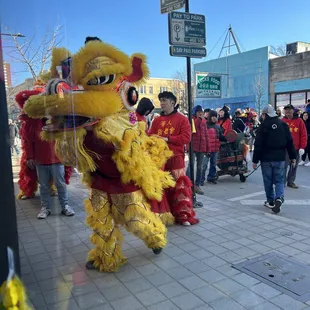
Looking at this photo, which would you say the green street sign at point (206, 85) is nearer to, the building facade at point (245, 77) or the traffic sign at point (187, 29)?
the traffic sign at point (187, 29)

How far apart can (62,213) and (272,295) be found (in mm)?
3511

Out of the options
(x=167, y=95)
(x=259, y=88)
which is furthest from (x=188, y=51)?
(x=259, y=88)

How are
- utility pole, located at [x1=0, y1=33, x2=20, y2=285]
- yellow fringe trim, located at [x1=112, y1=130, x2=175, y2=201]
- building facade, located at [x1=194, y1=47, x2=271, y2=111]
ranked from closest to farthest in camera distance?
utility pole, located at [x1=0, y1=33, x2=20, y2=285], yellow fringe trim, located at [x1=112, y1=130, x2=175, y2=201], building facade, located at [x1=194, y1=47, x2=271, y2=111]

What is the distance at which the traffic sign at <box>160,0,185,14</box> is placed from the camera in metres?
5.29

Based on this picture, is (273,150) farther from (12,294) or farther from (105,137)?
(12,294)

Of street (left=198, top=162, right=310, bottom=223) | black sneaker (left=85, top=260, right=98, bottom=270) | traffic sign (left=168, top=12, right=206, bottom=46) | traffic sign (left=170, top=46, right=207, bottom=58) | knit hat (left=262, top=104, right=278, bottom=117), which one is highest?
traffic sign (left=168, top=12, right=206, bottom=46)

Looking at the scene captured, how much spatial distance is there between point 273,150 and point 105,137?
341 cm

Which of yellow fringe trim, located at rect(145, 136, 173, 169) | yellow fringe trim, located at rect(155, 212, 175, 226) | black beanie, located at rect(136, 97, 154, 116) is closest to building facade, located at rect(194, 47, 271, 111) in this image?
black beanie, located at rect(136, 97, 154, 116)

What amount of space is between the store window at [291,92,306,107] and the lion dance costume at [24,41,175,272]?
2034 cm

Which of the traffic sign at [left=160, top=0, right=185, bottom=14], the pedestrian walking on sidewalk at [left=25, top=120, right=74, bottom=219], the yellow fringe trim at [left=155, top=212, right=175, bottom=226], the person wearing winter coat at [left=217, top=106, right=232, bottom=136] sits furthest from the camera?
the person wearing winter coat at [left=217, top=106, right=232, bottom=136]

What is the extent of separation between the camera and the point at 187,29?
532 cm

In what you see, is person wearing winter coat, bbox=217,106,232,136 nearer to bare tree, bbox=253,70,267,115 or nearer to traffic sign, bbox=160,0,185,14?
traffic sign, bbox=160,0,185,14

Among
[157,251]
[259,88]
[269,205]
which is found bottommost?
[269,205]

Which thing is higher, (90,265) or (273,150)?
(273,150)
